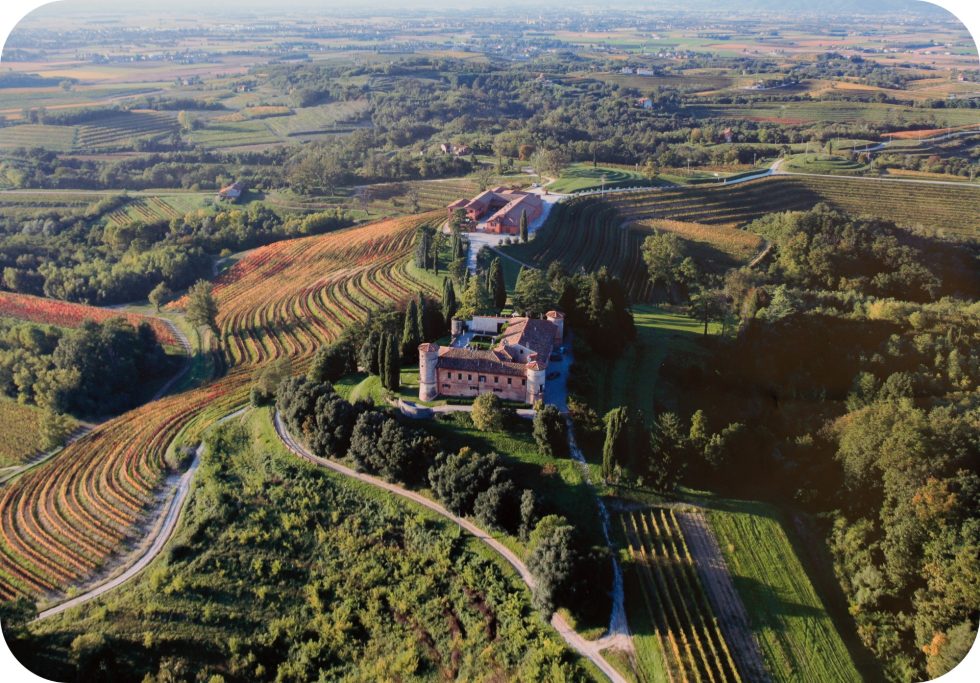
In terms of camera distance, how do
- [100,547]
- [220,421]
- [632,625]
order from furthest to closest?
[220,421], [100,547], [632,625]

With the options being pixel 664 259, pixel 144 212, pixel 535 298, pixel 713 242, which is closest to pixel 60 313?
pixel 144 212

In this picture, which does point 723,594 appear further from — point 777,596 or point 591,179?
point 591,179

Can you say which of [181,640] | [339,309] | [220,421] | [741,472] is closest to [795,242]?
[741,472]

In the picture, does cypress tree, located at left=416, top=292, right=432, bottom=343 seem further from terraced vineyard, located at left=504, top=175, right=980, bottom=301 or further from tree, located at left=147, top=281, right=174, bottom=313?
tree, located at left=147, top=281, right=174, bottom=313

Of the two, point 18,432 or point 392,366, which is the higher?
point 392,366

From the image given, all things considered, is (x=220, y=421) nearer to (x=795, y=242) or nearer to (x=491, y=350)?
(x=491, y=350)

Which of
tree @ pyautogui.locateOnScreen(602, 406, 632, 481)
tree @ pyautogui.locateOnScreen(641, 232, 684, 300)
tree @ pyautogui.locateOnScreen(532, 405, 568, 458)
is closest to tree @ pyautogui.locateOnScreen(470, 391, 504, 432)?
tree @ pyautogui.locateOnScreen(532, 405, 568, 458)
